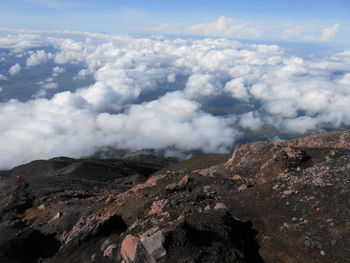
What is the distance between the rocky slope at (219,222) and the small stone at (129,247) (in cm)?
8

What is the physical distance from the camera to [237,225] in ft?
82.4

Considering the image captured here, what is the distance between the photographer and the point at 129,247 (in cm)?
2286

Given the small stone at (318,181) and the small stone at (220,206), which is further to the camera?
the small stone at (318,181)

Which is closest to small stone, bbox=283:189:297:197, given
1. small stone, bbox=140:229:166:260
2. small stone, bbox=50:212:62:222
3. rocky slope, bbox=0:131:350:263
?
rocky slope, bbox=0:131:350:263

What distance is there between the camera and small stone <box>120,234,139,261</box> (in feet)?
72.6

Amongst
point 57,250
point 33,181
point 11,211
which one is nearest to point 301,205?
point 57,250

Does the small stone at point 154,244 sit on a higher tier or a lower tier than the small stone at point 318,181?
lower

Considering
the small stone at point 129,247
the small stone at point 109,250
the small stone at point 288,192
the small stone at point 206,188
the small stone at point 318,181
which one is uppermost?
the small stone at point 318,181

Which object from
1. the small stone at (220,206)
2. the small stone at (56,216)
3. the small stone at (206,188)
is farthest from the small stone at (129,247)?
the small stone at (56,216)

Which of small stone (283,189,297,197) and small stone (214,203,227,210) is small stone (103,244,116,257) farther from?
small stone (283,189,297,197)

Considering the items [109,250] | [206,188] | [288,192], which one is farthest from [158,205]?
[288,192]

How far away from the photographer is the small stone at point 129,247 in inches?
872

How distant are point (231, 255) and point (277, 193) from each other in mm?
10772

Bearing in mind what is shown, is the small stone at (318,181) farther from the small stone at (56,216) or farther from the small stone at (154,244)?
the small stone at (56,216)
